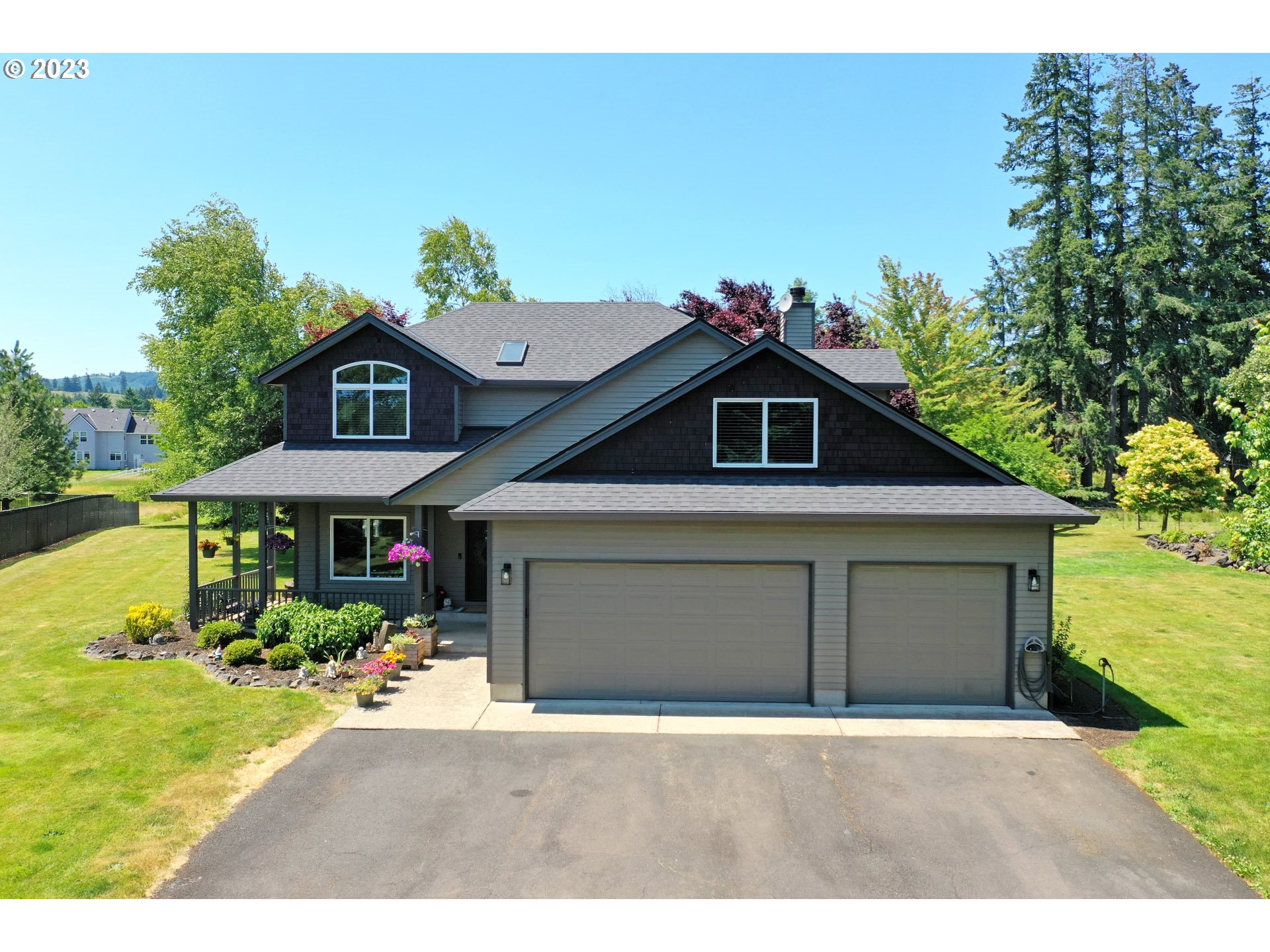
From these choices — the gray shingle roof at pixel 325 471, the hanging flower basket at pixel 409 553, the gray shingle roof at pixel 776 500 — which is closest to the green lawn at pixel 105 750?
the hanging flower basket at pixel 409 553

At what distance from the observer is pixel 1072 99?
4197cm

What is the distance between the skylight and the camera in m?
19.2

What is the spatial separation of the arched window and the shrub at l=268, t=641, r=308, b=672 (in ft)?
21.1

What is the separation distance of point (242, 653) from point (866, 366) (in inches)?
608

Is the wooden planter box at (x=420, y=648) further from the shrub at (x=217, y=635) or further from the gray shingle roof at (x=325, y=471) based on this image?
the shrub at (x=217, y=635)

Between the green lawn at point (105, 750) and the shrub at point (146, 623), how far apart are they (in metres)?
0.92

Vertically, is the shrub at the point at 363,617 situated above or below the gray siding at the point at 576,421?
below

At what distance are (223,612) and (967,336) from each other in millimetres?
32562

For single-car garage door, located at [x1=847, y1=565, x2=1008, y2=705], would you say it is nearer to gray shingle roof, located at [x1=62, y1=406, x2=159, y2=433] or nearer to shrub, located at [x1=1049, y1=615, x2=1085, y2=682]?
shrub, located at [x1=1049, y1=615, x2=1085, y2=682]

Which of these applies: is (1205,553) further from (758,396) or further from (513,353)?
(513,353)

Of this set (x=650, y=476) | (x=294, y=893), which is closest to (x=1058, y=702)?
(x=650, y=476)

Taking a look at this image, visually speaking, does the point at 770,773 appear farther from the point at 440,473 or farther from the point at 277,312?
the point at 277,312

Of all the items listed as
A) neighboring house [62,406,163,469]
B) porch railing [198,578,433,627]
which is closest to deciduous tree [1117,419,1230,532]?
porch railing [198,578,433,627]

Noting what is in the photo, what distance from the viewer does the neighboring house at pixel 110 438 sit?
100 metres
